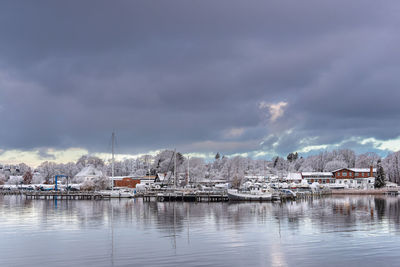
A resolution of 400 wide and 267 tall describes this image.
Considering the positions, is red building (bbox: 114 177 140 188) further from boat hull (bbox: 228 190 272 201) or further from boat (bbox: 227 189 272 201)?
boat hull (bbox: 228 190 272 201)

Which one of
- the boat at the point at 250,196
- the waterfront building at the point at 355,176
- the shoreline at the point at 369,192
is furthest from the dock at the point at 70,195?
the waterfront building at the point at 355,176

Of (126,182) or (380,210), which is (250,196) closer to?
(380,210)

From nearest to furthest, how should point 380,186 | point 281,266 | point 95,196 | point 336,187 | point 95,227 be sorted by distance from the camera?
point 281,266 → point 95,227 → point 95,196 → point 380,186 → point 336,187

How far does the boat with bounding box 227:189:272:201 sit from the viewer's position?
97.9m

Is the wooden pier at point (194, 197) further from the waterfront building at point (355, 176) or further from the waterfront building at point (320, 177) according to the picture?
the waterfront building at point (320, 177)

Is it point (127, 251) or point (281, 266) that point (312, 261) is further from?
point (127, 251)

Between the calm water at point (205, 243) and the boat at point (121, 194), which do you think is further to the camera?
the boat at point (121, 194)

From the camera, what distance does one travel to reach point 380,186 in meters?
143

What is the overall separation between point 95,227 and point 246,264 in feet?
83.3

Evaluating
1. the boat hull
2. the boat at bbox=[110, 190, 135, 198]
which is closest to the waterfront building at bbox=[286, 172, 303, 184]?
the boat hull

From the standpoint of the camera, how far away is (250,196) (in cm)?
9869

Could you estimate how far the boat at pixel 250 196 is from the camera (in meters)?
97.9

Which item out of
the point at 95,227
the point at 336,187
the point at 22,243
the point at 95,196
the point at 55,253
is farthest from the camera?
the point at 336,187

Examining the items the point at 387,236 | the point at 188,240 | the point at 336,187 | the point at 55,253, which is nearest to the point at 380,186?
the point at 336,187
